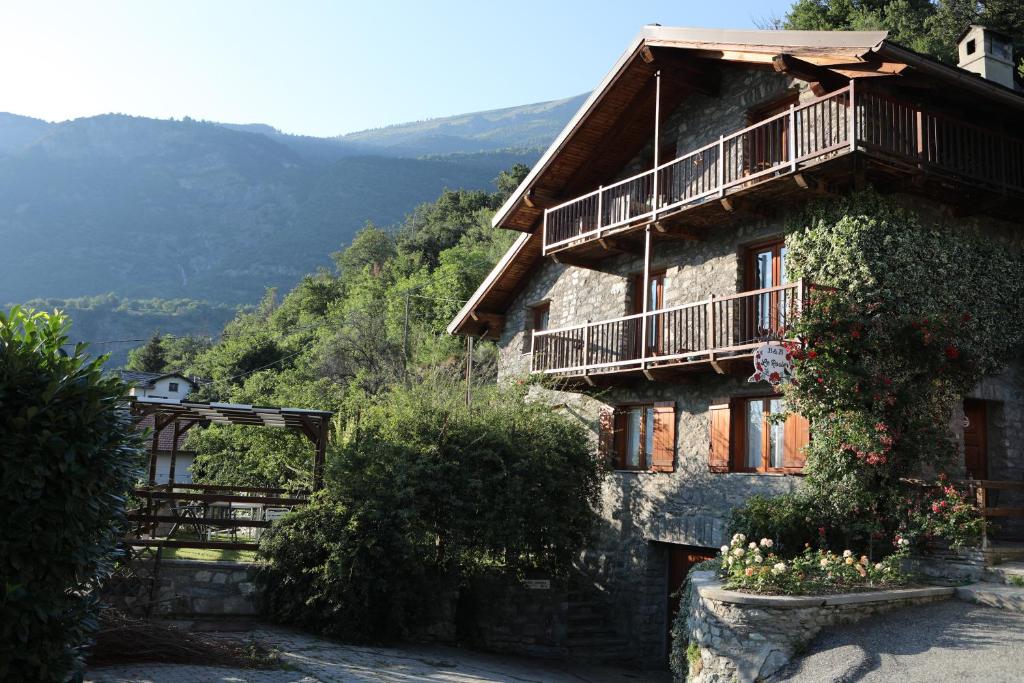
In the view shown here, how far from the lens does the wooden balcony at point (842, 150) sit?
11625 millimetres

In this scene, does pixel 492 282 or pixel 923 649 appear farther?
pixel 492 282

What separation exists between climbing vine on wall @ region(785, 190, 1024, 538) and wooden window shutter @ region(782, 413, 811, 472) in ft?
3.79

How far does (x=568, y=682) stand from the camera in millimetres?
12195

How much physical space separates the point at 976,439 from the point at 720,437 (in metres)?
3.82

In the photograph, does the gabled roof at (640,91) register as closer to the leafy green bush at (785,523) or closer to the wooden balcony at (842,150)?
the wooden balcony at (842,150)

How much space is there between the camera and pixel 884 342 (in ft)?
36.5

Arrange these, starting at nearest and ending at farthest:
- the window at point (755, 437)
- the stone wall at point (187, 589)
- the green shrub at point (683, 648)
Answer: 1. the green shrub at point (683, 648)
2. the stone wall at point (187, 589)
3. the window at point (755, 437)

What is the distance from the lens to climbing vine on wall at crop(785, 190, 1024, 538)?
10.9 m

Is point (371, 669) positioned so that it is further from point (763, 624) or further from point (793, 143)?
point (793, 143)

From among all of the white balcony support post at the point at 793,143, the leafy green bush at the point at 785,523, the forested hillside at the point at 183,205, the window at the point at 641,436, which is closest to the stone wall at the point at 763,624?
the leafy green bush at the point at 785,523

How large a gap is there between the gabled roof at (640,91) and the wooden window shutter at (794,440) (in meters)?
5.00

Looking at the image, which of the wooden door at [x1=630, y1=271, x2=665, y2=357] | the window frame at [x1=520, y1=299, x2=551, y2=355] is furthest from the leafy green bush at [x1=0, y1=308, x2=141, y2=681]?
the window frame at [x1=520, y1=299, x2=551, y2=355]

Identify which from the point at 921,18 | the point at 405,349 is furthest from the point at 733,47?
the point at 405,349

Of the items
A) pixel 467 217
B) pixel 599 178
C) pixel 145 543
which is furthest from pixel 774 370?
pixel 467 217
